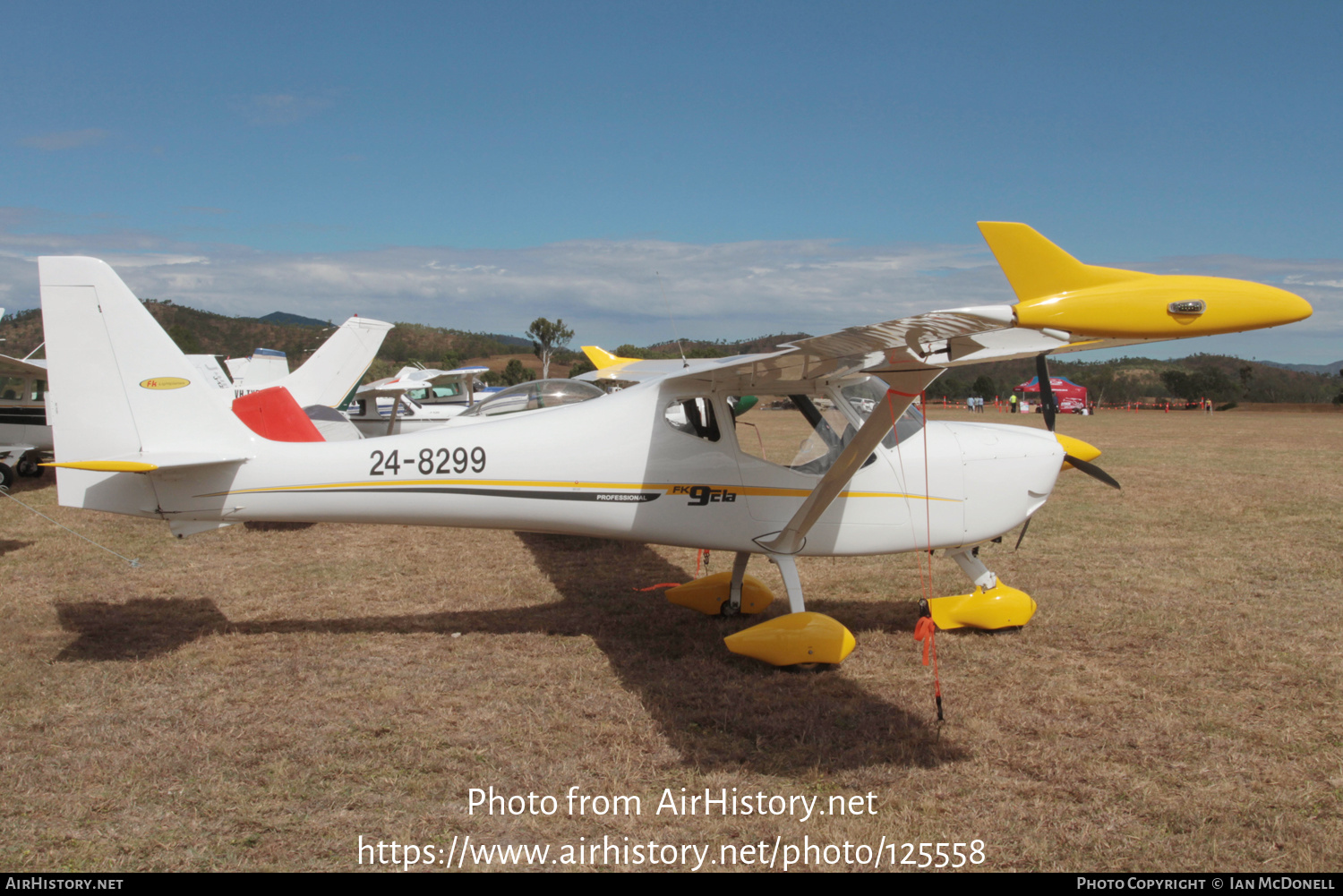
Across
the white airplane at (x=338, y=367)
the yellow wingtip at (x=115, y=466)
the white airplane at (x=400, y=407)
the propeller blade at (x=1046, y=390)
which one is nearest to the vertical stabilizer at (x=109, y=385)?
the yellow wingtip at (x=115, y=466)

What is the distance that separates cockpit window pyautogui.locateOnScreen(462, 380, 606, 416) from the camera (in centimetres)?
951

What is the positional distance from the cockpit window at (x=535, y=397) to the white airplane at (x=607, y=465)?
3.75m

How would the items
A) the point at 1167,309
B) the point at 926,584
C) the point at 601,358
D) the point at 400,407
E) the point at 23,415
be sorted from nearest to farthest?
the point at 1167,309 → the point at 926,584 → the point at 601,358 → the point at 23,415 → the point at 400,407

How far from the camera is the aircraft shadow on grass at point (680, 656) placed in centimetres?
411

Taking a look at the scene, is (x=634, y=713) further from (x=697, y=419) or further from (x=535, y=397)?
(x=535, y=397)

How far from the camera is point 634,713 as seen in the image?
14.9ft

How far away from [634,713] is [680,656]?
106 cm

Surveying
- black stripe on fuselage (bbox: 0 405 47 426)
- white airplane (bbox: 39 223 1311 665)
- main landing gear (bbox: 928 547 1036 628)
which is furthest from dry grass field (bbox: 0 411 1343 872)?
black stripe on fuselage (bbox: 0 405 47 426)

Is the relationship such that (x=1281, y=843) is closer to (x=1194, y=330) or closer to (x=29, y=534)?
(x=1194, y=330)

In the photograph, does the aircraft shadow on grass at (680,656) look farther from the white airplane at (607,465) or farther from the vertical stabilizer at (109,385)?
the vertical stabilizer at (109,385)

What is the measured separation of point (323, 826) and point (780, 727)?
2.26 meters

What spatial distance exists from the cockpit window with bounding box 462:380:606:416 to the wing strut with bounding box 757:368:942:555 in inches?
178

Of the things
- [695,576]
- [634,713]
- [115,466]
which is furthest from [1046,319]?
[695,576]
